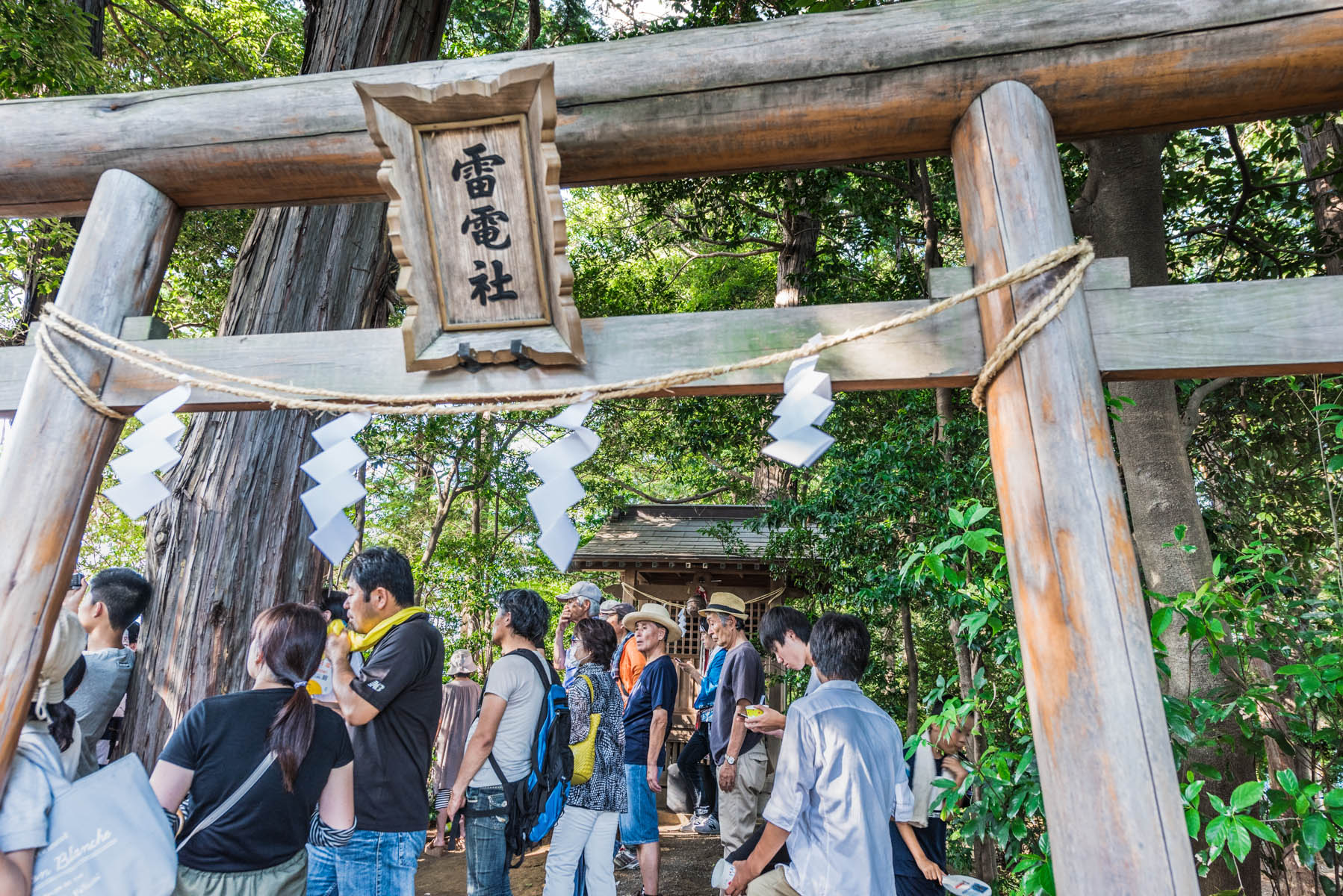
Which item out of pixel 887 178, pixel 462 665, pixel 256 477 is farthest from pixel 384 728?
pixel 887 178

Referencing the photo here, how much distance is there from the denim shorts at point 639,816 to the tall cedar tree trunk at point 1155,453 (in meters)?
2.66

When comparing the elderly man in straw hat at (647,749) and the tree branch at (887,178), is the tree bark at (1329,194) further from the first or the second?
the elderly man in straw hat at (647,749)

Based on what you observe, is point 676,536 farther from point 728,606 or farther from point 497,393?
point 497,393

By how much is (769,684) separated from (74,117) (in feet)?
24.9

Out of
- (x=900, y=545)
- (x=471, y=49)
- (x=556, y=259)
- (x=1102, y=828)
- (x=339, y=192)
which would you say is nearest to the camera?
(x=1102, y=828)

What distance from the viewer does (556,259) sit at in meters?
1.90

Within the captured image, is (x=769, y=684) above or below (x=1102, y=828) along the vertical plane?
above

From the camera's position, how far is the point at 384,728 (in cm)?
267

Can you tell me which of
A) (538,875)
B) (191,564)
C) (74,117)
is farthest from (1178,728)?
(538,875)

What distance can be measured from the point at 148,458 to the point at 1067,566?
2.14 metres

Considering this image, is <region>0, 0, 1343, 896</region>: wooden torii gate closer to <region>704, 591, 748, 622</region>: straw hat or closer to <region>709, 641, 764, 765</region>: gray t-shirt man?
<region>709, 641, 764, 765</region>: gray t-shirt man

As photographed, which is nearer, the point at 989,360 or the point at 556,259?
the point at 989,360

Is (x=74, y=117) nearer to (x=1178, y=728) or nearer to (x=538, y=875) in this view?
Answer: (x=1178, y=728)

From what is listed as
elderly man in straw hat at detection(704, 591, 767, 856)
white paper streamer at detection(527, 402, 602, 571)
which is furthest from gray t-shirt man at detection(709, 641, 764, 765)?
white paper streamer at detection(527, 402, 602, 571)
